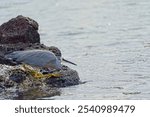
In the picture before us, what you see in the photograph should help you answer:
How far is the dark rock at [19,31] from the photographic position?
1686cm

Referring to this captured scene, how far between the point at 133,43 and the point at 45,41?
3675 millimetres

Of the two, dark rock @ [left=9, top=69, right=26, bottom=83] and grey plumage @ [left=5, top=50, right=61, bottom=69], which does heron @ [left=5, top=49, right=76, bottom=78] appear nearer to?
grey plumage @ [left=5, top=50, right=61, bottom=69]

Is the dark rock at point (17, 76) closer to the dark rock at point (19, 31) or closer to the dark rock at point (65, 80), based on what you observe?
the dark rock at point (65, 80)

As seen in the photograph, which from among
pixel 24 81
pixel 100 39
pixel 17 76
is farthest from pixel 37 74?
pixel 100 39

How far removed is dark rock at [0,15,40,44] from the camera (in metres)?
16.9

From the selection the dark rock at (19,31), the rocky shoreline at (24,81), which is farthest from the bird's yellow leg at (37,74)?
the dark rock at (19,31)

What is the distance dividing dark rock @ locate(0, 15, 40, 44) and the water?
5.10 feet

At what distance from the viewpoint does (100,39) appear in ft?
76.2

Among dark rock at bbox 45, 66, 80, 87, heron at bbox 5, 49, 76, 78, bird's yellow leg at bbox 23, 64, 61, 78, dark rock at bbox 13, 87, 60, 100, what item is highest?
heron at bbox 5, 49, 76, 78

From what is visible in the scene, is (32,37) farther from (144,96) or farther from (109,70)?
(144,96)

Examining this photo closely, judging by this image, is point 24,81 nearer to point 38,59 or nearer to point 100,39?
point 38,59

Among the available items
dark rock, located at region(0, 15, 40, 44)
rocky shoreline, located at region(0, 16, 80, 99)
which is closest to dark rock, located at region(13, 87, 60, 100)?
rocky shoreline, located at region(0, 16, 80, 99)

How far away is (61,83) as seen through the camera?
1478 centimetres

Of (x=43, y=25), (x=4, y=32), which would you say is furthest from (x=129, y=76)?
(x=43, y=25)
